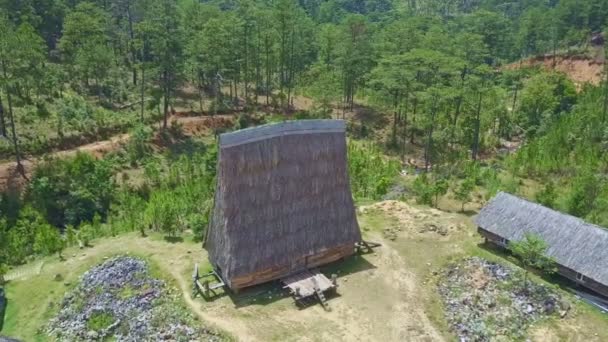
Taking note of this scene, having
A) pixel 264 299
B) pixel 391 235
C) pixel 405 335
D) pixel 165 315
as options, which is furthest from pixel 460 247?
pixel 165 315

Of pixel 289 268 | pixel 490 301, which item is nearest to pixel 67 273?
pixel 289 268

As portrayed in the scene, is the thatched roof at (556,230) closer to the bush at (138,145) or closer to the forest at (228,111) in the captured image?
the forest at (228,111)

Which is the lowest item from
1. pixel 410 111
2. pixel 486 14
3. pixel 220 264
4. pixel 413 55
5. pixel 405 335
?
pixel 405 335

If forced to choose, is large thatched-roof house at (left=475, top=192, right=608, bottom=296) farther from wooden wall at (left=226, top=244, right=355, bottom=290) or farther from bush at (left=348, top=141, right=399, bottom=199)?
bush at (left=348, top=141, right=399, bottom=199)

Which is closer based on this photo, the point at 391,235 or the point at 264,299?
the point at 264,299

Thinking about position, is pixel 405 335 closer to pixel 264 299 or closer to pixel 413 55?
pixel 264 299

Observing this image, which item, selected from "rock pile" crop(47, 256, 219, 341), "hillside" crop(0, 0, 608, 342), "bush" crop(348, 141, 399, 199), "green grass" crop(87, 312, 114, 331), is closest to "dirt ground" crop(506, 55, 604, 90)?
"hillside" crop(0, 0, 608, 342)
